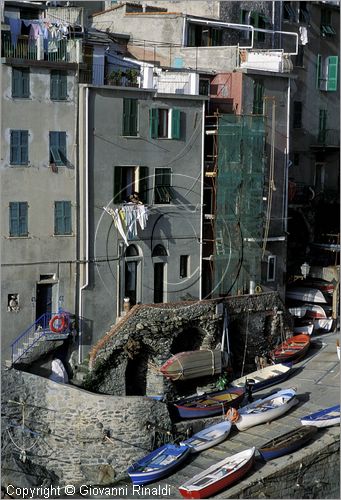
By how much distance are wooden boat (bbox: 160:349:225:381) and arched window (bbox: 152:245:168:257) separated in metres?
4.69

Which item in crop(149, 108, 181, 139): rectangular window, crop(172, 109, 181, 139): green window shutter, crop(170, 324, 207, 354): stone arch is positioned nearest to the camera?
crop(149, 108, 181, 139): rectangular window

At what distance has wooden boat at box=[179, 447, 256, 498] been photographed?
155 feet

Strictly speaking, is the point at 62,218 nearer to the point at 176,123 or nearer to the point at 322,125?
the point at 176,123

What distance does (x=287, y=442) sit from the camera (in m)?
50.8

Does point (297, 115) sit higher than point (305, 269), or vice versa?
point (297, 115)

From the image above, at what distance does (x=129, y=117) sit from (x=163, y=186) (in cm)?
374

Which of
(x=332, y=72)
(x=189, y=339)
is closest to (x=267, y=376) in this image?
(x=189, y=339)

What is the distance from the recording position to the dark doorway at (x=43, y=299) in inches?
2103

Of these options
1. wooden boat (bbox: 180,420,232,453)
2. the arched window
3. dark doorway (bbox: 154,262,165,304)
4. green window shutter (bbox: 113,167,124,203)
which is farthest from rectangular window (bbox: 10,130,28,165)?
wooden boat (bbox: 180,420,232,453)

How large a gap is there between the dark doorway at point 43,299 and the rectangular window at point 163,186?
678 cm

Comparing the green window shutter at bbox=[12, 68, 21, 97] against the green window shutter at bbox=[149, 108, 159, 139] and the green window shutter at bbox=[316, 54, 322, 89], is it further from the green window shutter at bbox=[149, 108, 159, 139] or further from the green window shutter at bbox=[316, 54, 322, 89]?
the green window shutter at bbox=[316, 54, 322, 89]

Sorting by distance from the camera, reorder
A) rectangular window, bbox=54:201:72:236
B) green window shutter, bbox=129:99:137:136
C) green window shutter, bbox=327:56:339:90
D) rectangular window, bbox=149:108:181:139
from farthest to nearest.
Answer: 1. green window shutter, bbox=327:56:339:90
2. rectangular window, bbox=149:108:181:139
3. green window shutter, bbox=129:99:137:136
4. rectangular window, bbox=54:201:72:236

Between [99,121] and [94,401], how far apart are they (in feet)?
40.9

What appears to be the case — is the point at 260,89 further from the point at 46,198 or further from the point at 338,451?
the point at 338,451
